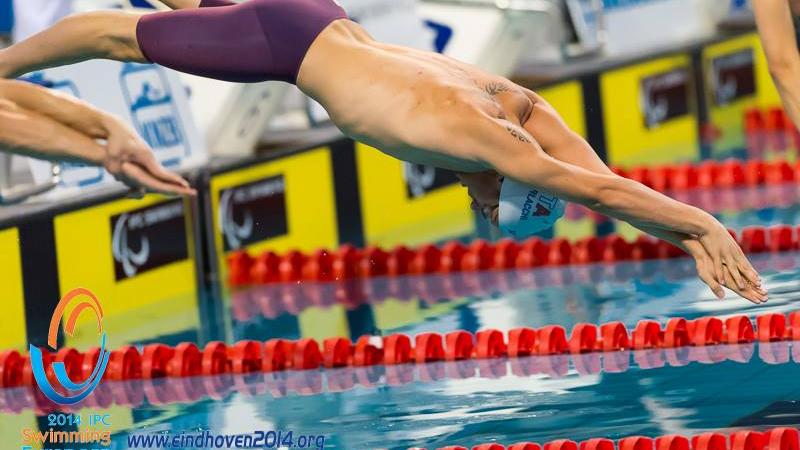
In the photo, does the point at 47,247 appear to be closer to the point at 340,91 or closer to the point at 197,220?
→ the point at 197,220

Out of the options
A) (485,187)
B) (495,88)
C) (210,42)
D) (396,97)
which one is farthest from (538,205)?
(210,42)

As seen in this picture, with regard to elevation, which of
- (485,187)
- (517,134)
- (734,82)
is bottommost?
(485,187)

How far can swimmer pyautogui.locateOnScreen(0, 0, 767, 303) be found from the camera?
5602mm

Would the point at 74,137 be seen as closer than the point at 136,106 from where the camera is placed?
Yes

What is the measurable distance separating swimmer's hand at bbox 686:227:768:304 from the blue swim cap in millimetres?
536

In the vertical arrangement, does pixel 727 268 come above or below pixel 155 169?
below

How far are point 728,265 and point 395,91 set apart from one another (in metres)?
1.19

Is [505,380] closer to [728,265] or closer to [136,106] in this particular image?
[728,265]

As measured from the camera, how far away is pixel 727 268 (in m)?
5.57

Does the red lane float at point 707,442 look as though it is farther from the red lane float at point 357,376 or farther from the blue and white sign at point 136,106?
the blue and white sign at point 136,106

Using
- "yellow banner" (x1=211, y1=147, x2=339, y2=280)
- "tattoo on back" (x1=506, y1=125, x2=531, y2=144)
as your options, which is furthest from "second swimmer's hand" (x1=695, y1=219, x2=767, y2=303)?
"yellow banner" (x1=211, y1=147, x2=339, y2=280)

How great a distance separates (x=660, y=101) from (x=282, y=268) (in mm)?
5310

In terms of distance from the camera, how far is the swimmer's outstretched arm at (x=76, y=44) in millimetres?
5859

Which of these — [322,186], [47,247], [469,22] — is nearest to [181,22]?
[47,247]
